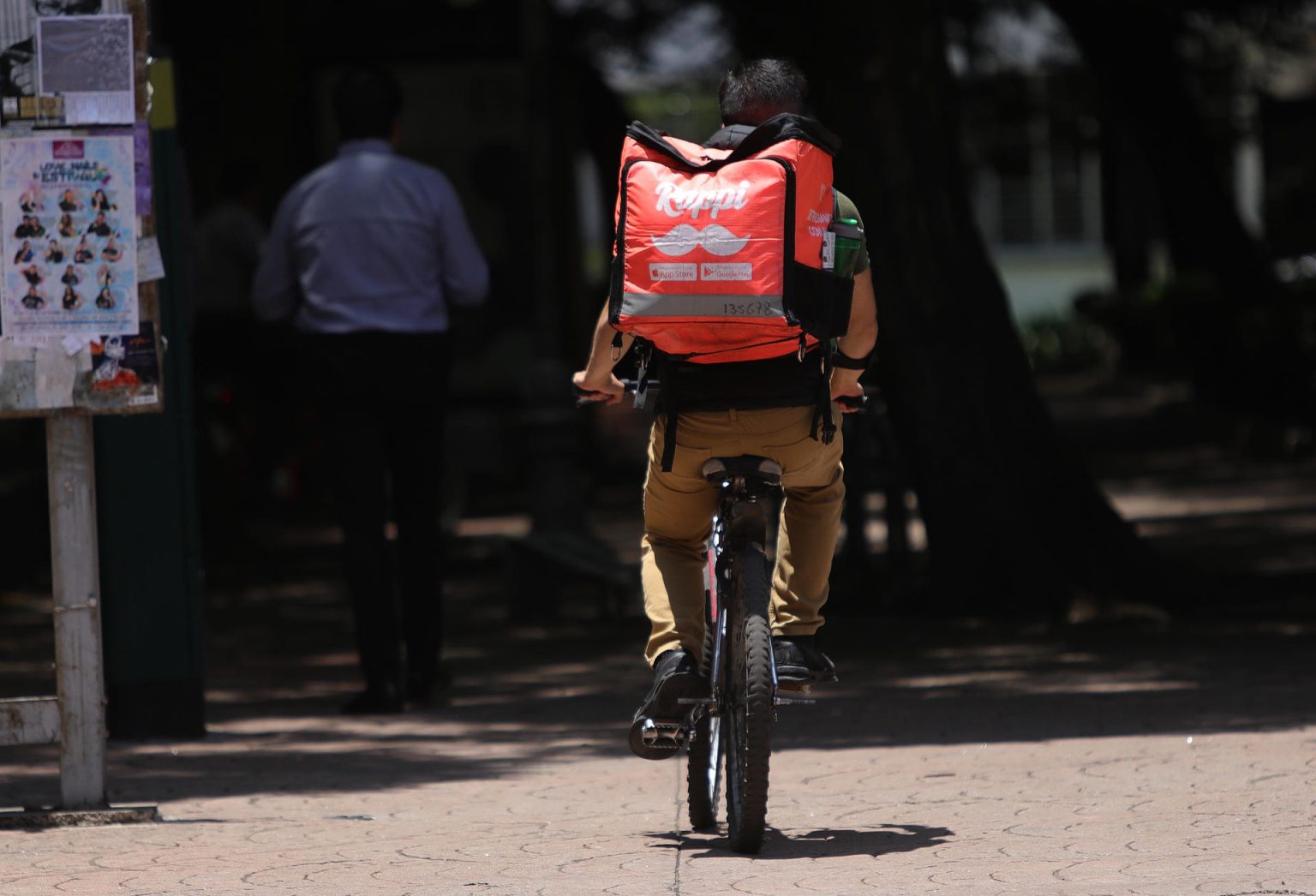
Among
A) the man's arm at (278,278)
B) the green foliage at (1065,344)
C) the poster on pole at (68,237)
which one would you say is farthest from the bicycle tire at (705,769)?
the green foliage at (1065,344)

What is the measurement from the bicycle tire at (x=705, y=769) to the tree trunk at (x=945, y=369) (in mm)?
3995

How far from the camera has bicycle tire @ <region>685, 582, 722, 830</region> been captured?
5.20 metres

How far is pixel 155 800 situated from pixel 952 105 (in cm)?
510

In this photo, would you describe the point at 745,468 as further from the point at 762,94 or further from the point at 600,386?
the point at 762,94

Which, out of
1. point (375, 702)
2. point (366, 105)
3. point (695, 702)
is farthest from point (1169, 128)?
point (695, 702)

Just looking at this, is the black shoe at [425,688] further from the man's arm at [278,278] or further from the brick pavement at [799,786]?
the man's arm at [278,278]

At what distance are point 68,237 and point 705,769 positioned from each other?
6.99ft

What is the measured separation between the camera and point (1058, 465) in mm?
9211

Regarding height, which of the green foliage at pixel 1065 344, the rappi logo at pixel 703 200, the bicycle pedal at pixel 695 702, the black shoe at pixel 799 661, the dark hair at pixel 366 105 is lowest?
the green foliage at pixel 1065 344

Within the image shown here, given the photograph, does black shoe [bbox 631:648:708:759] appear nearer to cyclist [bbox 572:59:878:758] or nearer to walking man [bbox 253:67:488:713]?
cyclist [bbox 572:59:878:758]

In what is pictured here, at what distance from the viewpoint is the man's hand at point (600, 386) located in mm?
5129

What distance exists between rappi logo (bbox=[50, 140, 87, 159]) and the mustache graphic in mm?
1708

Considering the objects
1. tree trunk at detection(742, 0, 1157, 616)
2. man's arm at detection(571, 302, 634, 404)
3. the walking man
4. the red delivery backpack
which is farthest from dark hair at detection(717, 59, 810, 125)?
tree trunk at detection(742, 0, 1157, 616)

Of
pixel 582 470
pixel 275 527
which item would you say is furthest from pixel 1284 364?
pixel 275 527
